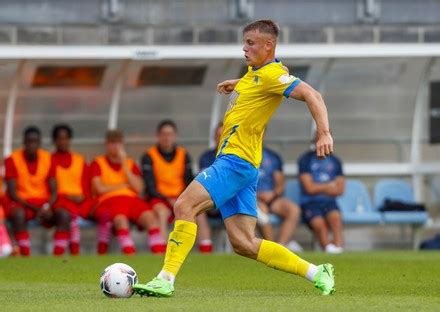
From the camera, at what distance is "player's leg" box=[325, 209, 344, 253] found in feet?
57.8

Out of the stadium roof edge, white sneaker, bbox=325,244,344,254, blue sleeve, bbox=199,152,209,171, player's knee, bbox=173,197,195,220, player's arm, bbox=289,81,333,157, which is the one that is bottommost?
white sneaker, bbox=325,244,344,254

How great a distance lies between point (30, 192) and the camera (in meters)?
17.5

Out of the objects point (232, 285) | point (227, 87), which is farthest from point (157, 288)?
point (232, 285)

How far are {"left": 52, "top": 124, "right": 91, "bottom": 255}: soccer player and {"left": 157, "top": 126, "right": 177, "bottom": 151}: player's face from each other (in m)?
1.04

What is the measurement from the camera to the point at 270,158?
18047 mm

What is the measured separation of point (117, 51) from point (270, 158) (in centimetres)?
238

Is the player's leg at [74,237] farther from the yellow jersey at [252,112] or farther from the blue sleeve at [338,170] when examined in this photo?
the yellow jersey at [252,112]

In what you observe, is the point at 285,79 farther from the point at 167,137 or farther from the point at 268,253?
the point at 167,137

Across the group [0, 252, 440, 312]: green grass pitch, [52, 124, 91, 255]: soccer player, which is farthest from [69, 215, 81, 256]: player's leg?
[0, 252, 440, 312]: green grass pitch

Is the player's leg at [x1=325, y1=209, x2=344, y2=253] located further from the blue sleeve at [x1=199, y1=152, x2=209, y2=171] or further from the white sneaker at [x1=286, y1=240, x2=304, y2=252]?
the blue sleeve at [x1=199, y1=152, x2=209, y2=171]

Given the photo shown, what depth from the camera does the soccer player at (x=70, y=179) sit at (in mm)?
17562

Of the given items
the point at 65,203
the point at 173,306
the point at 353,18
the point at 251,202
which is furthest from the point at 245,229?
the point at 353,18

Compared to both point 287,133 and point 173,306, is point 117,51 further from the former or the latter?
point 173,306

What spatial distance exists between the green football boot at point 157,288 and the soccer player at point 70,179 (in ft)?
27.8
